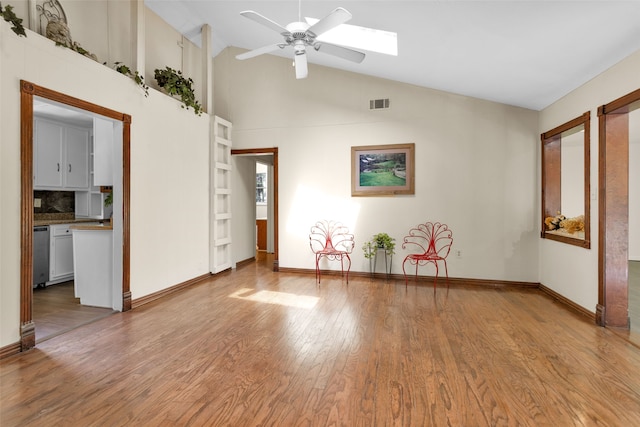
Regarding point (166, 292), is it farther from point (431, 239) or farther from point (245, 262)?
point (431, 239)

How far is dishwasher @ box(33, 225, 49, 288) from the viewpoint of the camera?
4.54 metres

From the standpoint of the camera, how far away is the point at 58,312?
3658 mm

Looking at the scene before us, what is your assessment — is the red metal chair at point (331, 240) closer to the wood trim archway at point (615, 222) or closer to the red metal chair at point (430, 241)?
the red metal chair at point (430, 241)

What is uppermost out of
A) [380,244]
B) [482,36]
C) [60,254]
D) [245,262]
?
[482,36]

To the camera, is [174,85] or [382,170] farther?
[382,170]

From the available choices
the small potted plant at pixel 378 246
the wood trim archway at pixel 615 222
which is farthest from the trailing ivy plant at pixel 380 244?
the wood trim archway at pixel 615 222

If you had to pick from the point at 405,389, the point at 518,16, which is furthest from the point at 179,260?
the point at 518,16

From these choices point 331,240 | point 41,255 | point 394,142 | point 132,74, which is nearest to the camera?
point 132,74

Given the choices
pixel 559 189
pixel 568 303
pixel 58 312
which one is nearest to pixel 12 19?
pixel 58 312

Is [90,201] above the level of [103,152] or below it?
below

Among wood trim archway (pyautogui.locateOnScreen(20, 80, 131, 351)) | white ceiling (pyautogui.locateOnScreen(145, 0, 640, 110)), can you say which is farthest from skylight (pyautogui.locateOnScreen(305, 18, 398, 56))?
wood trim archway (pyautogui.locateOnScreen(20, 80, 131, 351))

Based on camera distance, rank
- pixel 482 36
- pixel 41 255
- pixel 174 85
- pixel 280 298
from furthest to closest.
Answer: pixel 41 255 → pixel 174 85 → pixel 280 298 → pixel 482 36

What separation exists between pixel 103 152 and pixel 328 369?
369cm

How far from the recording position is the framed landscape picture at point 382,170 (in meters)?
5.24
